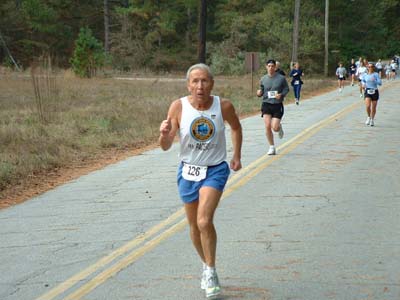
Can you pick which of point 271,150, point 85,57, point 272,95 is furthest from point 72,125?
point 85,57

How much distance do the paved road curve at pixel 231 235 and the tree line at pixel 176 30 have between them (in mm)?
51586

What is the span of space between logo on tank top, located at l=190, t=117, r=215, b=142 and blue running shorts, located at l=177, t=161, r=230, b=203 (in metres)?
0.25

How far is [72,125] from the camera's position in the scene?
780 inches

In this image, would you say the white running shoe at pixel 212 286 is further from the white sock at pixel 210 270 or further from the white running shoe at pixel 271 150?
the white running shoe at pixel 271 150

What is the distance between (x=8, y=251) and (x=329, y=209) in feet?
12.4

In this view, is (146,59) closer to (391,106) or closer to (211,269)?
(391,106)

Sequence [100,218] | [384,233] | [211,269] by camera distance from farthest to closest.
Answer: [100,218] < [384,233] < [211,269]

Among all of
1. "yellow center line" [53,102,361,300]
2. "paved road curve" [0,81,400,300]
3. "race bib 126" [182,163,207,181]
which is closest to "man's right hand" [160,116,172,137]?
"race bib 126" [182,163,207,181]

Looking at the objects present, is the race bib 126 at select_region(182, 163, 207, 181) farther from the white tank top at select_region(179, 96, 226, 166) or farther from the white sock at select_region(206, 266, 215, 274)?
the white sock at select_region(206, 266, 215, 274)

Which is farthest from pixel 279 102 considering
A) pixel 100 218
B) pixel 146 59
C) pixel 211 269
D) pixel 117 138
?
pixel 146 59

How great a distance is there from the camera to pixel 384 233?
764 centimetres

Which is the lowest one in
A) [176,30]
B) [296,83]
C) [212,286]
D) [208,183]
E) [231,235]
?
[296,83]

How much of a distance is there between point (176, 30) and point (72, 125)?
54.7m

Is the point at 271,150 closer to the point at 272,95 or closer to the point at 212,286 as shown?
the point at 272,95
